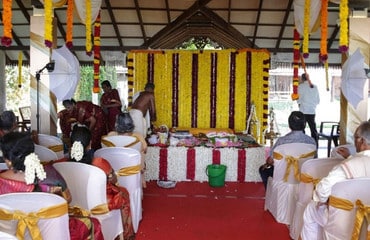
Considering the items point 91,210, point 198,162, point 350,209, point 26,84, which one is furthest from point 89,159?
point 26,84

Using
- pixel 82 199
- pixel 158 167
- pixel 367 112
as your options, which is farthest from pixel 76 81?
pixel 367 112

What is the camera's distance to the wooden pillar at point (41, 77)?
5887 millimetres

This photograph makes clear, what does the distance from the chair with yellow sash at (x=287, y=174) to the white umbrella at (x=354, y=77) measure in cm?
131

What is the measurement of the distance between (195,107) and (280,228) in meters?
4.58

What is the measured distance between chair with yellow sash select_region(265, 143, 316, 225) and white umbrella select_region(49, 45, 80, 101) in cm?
237

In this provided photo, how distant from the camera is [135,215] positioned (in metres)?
3.74

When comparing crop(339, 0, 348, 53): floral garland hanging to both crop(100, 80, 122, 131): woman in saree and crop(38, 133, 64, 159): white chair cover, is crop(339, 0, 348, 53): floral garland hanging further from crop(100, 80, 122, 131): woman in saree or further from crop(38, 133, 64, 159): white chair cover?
crop(100, 80, 122, 131): woman in saree

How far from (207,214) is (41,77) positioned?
3246 millimetres

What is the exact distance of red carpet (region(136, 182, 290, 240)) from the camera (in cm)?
372

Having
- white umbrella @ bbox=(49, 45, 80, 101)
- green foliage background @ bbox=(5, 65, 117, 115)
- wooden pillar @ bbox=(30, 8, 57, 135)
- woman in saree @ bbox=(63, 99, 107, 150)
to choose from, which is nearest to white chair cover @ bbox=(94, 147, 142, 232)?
white umbrella @ bbox=(49, 45, 80, 101)

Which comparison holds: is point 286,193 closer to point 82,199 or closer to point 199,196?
point 199,196

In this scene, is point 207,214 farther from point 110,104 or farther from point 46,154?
point 110,104

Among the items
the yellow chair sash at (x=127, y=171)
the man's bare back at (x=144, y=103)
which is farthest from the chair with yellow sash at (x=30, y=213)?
the man's bare back at (x=144, y=103)

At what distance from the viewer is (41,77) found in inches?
234
